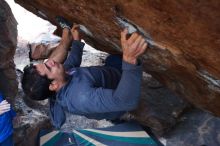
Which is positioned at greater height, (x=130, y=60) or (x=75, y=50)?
(x=130, y=60)

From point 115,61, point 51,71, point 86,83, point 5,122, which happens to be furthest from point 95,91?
point 5,122

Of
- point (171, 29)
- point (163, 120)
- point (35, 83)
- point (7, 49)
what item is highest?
point (171, 29)

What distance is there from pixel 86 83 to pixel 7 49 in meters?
2.60

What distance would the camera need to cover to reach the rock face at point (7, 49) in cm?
509

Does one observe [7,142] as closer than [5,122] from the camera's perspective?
No

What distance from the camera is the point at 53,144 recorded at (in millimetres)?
5676

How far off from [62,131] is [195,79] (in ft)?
10.5

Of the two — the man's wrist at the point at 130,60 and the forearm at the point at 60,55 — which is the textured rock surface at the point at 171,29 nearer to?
the man's wrist at the point at 130,60

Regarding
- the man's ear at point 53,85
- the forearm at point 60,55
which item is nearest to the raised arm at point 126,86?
the man's ear at point 53,85

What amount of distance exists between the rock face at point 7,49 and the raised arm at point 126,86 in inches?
106

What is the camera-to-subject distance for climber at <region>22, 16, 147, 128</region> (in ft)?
9.11

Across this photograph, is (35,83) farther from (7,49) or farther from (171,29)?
(7,49)

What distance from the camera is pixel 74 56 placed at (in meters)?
3.67

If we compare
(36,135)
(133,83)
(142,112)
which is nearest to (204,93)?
(133,83)
